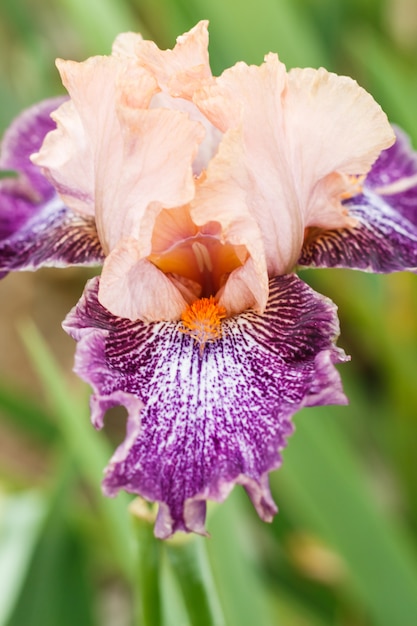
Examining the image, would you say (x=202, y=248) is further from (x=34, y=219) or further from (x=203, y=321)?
(x=34, y=219)

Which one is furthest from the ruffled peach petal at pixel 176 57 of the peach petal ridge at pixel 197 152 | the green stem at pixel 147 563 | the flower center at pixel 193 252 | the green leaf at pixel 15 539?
the green leaf at pixel 15 539

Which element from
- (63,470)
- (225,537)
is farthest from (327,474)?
(63,470)

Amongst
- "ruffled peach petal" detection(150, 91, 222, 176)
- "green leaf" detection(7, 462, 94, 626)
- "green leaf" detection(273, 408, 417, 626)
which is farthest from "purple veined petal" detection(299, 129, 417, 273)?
"green leaf" detection(7, 462, 94, 626)

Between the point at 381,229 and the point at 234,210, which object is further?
the point at 381,229

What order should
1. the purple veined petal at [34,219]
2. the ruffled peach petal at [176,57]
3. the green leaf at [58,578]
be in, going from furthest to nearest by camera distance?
the green leaf at [58,578] < the purple veined petal at [34,219] < the ruffled peach petal at [176,57]

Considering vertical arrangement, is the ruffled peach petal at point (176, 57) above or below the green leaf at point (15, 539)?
above

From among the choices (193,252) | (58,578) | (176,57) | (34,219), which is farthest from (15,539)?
(176,57)

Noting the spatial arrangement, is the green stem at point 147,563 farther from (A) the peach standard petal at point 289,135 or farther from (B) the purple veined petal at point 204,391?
(A) the peach standard petal at point 289,135
